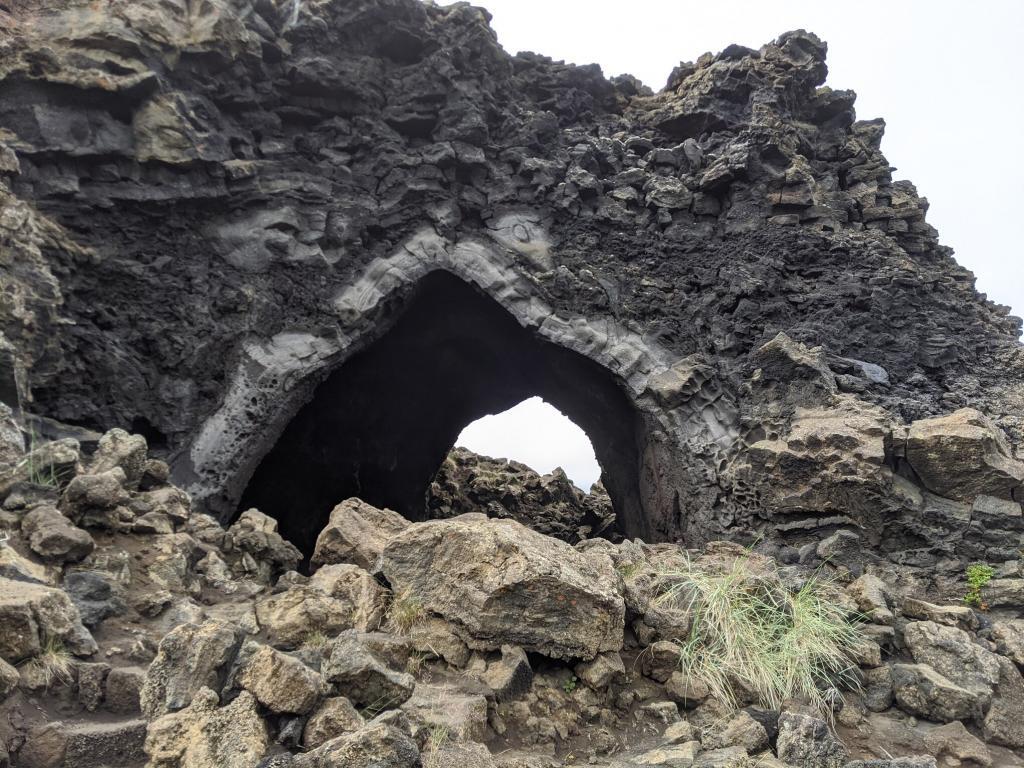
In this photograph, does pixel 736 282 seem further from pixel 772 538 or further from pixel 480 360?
pixel 480 360

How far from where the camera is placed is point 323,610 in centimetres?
460

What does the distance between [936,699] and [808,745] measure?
4.08 feet

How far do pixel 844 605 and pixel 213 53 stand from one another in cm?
1009

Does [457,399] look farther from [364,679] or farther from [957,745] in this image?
[957,745]

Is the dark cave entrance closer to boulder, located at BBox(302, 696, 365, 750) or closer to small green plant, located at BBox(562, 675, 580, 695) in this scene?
small green plant, located at BBox(562, 675, 580, 695)

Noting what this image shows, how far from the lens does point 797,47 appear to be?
12.2 meters

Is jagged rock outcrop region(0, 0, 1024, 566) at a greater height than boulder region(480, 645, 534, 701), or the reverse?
jagged rock outcrop region(0, 0, 1024, 566)

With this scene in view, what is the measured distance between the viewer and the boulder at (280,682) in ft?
11.1

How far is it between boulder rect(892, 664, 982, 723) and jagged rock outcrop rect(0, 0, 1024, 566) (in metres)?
4.00

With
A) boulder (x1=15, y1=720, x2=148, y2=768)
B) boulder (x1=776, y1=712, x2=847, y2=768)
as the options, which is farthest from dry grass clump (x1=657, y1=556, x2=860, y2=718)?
boulder (x1=15, y1=720, x2=148, y2=768)

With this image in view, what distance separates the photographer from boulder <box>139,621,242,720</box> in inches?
138

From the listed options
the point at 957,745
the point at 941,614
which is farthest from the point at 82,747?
the point at 941,614

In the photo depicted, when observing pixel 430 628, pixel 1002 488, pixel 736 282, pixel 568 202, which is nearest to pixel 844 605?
pixel 430 628

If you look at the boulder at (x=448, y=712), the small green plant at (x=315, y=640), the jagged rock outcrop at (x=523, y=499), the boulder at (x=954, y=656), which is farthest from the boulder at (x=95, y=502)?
the jagged rock outcrop at (x=523, y=499)
